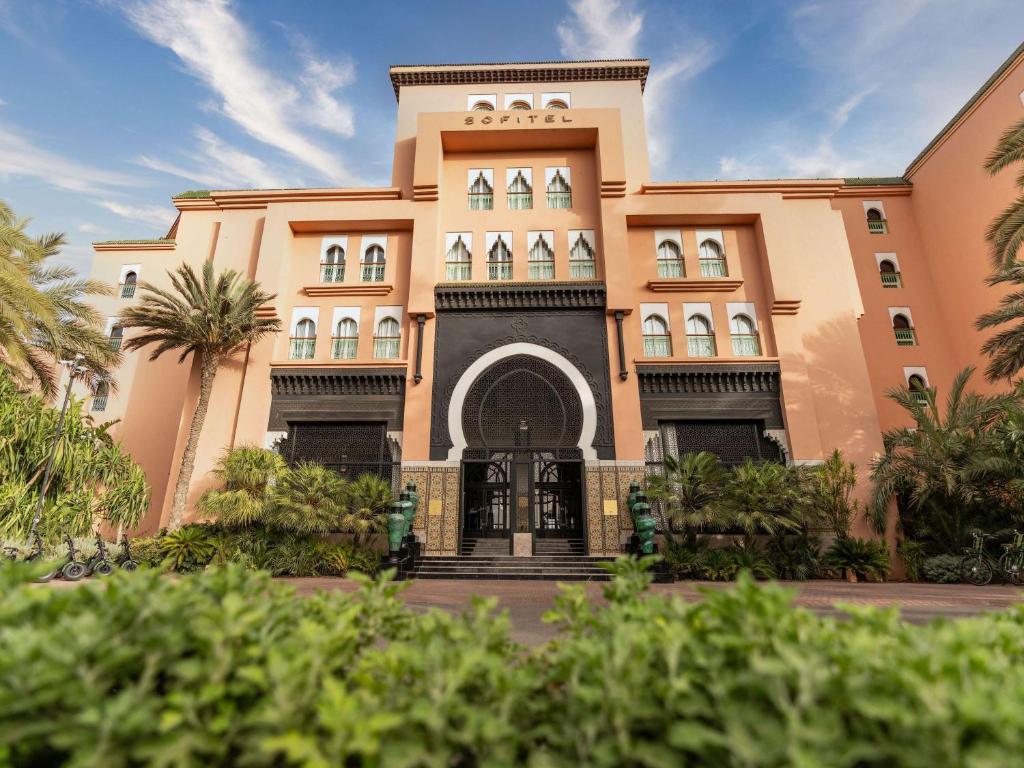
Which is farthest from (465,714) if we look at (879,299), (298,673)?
(879,299)

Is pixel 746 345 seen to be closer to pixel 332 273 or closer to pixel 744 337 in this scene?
pixel 744 337

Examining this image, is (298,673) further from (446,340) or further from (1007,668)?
(446,340)

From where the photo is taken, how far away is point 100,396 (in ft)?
63.7

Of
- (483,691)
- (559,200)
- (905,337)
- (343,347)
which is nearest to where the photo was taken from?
(483,691)

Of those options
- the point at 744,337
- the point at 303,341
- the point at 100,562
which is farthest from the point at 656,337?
the point at 100,562

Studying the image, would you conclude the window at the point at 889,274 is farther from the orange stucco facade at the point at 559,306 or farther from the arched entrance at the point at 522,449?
the arched entrance at the point at 522,449

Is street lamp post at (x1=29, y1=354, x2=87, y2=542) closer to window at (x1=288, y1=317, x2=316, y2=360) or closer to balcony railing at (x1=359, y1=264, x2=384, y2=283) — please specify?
window at (x1=288, y1=317, x2=316, y2=360)

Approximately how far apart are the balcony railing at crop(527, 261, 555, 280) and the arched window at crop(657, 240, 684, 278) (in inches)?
149

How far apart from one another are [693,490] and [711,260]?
28.4 feet

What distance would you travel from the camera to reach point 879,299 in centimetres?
2028

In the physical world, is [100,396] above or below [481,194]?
below

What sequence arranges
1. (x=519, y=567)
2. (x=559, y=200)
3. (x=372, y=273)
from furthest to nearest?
1. (x=559, y=200)
2. (x=372, y=273)
3. (x=519, y=567)

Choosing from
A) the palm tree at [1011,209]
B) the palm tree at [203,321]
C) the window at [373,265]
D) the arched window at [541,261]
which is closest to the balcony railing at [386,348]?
the window at [373,265]

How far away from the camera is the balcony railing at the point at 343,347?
16688 mm
